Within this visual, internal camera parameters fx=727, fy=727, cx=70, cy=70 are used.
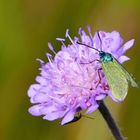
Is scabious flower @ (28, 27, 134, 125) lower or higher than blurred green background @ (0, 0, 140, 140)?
lower

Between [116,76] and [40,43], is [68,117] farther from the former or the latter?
[40,43]

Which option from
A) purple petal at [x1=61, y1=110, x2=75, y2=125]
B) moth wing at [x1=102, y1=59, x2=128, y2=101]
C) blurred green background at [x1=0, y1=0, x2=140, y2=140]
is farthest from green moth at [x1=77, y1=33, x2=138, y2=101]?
blurred green background at [x1=0, y1=0, x2=140, y2=140]

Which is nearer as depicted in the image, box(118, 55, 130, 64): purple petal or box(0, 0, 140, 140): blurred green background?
box(118, 55, 130, 64): purple petal

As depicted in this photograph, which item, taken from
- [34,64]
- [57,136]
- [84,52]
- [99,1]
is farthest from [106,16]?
[84,52]

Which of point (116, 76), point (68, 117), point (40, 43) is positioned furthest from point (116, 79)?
point (40, 43)

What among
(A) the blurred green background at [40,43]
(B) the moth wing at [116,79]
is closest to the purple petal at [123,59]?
(B) the moth wing at [116,79]

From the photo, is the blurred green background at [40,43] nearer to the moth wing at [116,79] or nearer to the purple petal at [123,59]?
the purple petal at [123,59]

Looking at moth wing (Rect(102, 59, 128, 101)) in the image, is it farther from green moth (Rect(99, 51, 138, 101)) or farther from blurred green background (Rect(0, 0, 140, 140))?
blurred green background (Rect(0, 0, 140, 140))

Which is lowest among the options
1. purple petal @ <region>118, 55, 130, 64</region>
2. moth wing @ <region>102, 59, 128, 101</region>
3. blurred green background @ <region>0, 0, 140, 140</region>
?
moth wing @ <region>102, 59, 128, 101</region>
